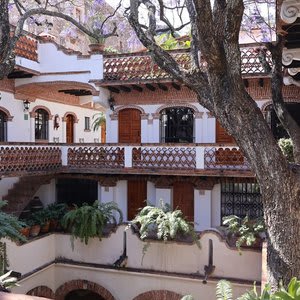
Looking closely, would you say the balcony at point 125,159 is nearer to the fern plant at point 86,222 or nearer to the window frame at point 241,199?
the window frame at point 241,199

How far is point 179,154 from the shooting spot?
1474 cm

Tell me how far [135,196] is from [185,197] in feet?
7.03

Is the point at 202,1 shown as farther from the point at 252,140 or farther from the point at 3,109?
the point at 3,109

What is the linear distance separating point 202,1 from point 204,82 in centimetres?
127

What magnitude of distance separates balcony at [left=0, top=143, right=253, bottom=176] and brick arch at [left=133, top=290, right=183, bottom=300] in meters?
4.02

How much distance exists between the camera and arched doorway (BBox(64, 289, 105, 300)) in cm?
1434

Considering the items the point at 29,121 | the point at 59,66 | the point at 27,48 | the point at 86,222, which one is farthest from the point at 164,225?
the point at 27,48

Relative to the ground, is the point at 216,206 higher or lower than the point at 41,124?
lower

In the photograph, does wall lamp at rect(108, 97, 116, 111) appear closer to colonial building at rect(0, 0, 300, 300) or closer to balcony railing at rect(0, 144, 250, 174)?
colonial building at rect(0, 0, 300, 300)

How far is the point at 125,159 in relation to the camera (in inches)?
600

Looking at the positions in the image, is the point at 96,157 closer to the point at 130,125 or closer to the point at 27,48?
the point at 130,125

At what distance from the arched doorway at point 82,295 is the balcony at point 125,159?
13.9 ft

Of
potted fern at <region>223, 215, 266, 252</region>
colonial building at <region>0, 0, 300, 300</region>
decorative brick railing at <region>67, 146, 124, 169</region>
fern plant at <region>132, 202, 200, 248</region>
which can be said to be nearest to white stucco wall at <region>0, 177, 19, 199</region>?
colonial building at <region>0, 0, 300, 300</region>

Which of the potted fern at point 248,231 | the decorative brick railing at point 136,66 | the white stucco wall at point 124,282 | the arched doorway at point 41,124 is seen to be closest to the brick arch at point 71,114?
the arched doorway at point 41,124
